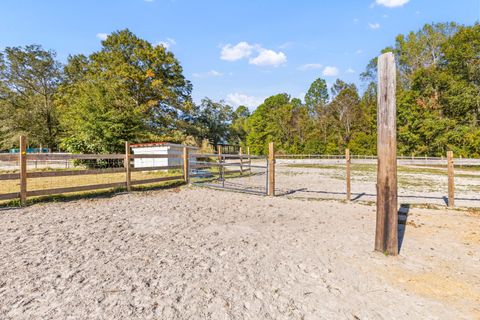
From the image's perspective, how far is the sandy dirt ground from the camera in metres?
2.07

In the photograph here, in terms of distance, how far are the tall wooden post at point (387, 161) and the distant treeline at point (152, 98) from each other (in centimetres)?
1609

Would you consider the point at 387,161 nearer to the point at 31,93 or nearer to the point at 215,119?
the point at 31,93

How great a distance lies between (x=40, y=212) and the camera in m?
5.16

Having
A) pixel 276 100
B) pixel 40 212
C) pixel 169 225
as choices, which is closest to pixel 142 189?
pixel 40 212

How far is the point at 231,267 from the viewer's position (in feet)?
9.27

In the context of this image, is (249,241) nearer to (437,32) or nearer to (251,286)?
(251,286)

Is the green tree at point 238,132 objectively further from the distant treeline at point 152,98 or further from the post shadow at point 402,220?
the post shadow at point 402,220

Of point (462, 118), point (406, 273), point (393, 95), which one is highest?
point (462, 118)

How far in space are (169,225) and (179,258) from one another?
1490mm

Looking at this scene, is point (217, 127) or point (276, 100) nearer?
point (217, 127)

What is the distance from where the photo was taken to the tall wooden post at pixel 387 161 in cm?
315

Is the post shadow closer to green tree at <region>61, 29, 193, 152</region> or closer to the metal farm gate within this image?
the metal farm gate

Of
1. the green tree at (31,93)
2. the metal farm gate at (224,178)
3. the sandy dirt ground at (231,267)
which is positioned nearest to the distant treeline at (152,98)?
the green tree at (31,93)

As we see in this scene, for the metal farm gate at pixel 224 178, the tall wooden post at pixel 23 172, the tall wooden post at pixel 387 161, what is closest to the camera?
the tall wooden post at pixel 387 161
